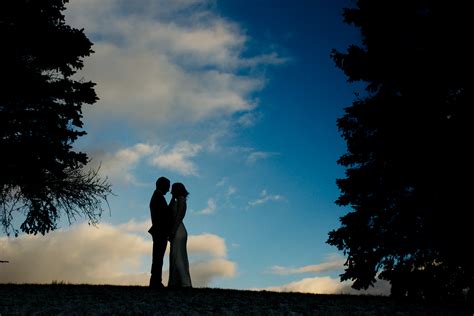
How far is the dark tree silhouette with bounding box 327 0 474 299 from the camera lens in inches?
543

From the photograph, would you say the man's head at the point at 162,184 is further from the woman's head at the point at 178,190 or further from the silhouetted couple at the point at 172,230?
the woman's head at the point at 178,190

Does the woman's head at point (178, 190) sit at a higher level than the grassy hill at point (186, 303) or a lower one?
higher

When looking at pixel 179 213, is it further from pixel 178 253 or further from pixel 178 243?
pixel 178 253

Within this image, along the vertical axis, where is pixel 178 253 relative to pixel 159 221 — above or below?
below

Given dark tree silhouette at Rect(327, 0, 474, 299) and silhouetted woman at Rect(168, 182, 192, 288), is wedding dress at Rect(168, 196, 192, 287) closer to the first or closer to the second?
silhouetted woman at Rect(168, 182, 192, 288)

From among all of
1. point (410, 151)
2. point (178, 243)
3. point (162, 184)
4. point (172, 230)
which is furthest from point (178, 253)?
point (410, 151)

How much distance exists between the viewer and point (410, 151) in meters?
14.2

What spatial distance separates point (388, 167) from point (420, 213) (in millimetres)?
1582

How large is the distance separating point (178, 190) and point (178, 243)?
1.35 metres

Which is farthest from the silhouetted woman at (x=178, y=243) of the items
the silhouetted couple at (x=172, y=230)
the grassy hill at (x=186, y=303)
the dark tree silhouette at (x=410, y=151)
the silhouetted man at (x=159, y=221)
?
the dark tree silhouette at (x=410, y=151)

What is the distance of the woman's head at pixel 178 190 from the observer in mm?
13734

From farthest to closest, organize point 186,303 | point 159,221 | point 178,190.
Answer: point 178,190
point 159,221
point 186,303

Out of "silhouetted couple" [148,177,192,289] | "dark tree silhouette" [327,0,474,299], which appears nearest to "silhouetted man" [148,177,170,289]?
"silhouetted couple" [148,177,192,289]

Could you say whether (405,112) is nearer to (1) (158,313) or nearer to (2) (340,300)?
(2) (340,300)
